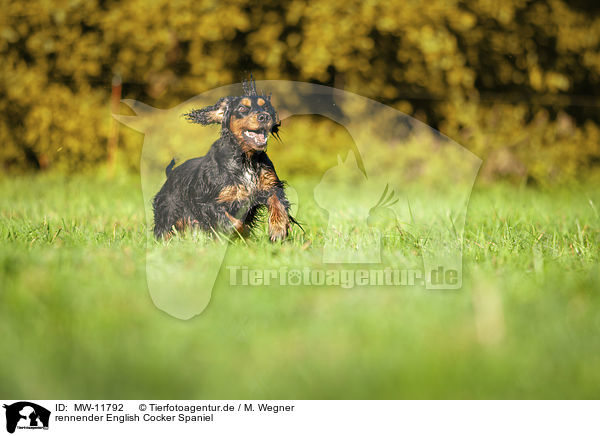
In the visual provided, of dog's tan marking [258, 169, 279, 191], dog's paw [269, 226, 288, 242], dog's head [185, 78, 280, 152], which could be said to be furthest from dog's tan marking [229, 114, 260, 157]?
dog's paw [269, 226, 288, 242]

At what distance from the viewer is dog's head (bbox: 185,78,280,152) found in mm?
2828

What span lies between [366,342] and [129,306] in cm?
76

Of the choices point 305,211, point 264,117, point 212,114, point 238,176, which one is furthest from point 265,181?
point 305,211

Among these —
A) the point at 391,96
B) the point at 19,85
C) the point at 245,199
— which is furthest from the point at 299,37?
the point at 245,199

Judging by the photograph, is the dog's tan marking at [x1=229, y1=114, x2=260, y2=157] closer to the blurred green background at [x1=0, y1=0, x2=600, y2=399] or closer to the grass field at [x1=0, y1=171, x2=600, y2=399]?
the blurred green background at [x1=0, y1=0, x2=600, y2=399]

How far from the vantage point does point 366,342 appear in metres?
1.36

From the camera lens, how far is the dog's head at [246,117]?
2828 mm

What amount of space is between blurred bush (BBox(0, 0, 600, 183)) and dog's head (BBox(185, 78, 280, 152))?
4.07 m

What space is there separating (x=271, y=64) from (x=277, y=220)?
4738 mm

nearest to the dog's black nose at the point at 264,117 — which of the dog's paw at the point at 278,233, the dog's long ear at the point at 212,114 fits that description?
the dog's long ear at the point at 212,114

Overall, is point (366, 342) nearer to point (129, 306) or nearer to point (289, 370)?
point (289, 370)

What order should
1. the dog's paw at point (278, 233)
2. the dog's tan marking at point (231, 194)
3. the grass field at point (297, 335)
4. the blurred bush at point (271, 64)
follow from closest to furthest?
the grass field at point (297, 335), the dog's paw at point (278, 233), the dog's tan marking at point (231, 194), the blurred bush at point (271, 64)
